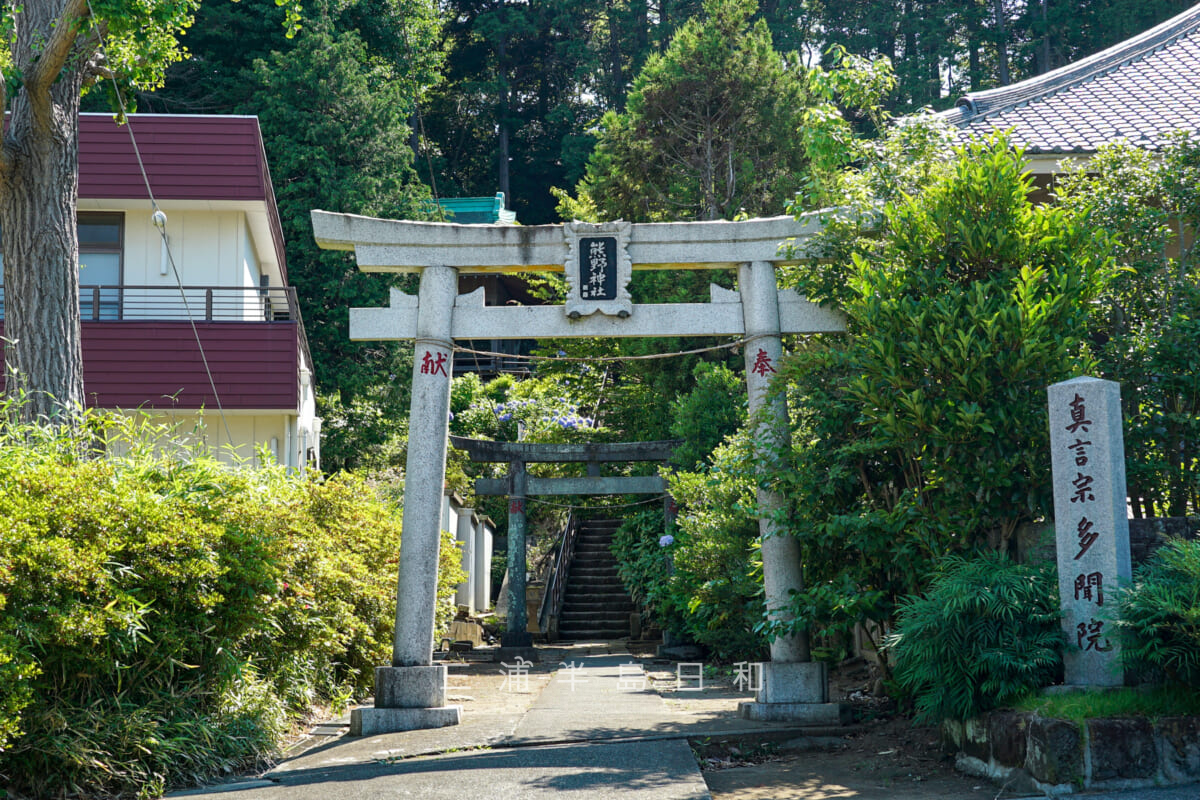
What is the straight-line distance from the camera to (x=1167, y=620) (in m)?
5.83

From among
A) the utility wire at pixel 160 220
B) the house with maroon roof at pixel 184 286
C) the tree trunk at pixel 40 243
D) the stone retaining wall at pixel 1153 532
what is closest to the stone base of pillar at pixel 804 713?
the stone retaining wall at pixel 1153 532

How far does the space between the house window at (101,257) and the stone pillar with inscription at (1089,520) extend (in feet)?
41.4

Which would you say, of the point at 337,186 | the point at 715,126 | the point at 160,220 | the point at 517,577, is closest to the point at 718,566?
the point at 517,577

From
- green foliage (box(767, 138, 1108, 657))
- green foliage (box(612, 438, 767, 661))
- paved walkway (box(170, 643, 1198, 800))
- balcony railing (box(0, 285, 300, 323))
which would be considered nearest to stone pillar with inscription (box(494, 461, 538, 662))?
green foliage (box(612, 438, 767, 661))

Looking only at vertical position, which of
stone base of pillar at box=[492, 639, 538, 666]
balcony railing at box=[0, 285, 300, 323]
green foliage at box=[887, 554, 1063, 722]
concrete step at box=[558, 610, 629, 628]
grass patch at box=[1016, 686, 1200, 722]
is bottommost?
stone base of pillar at box=[492, 639, 538, 666]

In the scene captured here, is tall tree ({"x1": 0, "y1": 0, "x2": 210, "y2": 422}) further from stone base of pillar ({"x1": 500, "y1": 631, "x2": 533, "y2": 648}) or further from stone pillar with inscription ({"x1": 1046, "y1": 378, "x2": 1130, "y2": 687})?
stone base of pillar ({"x1": 500, "y1": 631, "x2": 533, "y2": 648})

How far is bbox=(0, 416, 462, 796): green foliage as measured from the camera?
18.9 ft

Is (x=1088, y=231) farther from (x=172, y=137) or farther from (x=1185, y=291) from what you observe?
(x=172, y=137)

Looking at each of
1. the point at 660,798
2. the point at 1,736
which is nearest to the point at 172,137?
the point at 1,736

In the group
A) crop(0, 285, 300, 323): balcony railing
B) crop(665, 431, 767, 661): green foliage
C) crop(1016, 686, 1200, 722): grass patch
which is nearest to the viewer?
crop(1016, 686, 1200, 722): grass patch

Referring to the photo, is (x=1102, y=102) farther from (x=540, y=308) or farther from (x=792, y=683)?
(x=792, y=683)

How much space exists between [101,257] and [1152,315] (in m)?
13.2

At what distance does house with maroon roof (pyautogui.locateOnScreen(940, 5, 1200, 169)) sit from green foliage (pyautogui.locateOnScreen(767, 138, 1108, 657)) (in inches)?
121

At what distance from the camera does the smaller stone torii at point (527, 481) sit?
17797 mm
